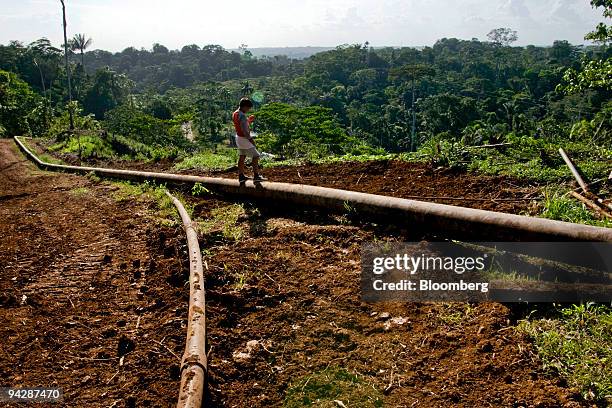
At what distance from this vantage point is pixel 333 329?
3.38 m

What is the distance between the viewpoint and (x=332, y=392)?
2756 millimetres

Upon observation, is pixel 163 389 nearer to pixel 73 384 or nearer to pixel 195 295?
pixel 73 384

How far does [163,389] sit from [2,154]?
1978cm

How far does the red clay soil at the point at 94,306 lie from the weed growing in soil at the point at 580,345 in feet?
7.35

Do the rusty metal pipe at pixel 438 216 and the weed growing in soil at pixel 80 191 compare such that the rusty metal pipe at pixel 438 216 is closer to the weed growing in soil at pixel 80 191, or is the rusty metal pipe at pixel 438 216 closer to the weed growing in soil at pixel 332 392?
the weed growing in soil at pixel 332 392

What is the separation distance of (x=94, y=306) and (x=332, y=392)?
234cm

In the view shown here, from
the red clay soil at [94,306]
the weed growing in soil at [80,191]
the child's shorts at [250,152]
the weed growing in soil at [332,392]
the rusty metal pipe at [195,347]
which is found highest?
the child's shorts at [250,152]

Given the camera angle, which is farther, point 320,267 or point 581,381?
point 320,267

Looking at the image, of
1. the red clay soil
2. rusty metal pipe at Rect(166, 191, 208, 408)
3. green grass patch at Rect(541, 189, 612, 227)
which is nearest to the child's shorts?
the red clay soil

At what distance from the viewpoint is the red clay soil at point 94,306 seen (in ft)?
9.78

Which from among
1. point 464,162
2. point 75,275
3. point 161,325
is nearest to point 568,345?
point 161,325

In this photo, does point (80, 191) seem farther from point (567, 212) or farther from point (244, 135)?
point (567, 212)

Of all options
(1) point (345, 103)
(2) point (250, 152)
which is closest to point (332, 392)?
(2) point (250, 152)

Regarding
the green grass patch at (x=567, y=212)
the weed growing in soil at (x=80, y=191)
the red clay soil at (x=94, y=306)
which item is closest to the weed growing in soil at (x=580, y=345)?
the green grass patch at (x=567, y=212)
